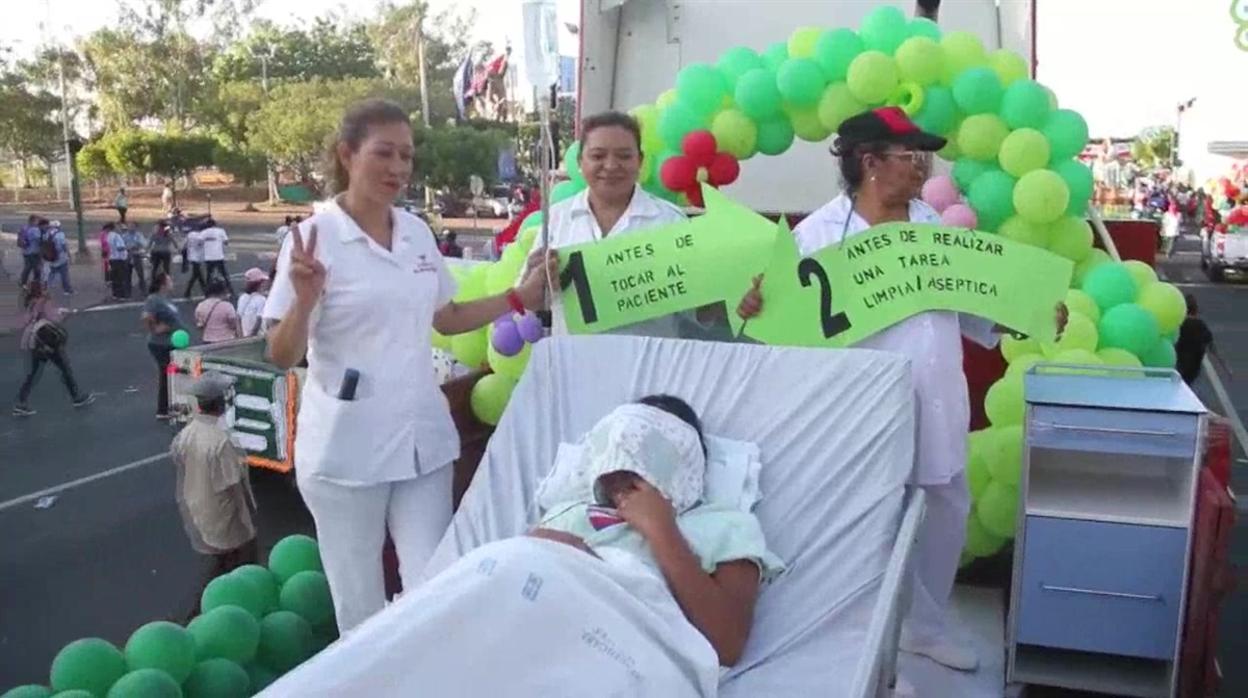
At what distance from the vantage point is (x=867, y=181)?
12.5ft

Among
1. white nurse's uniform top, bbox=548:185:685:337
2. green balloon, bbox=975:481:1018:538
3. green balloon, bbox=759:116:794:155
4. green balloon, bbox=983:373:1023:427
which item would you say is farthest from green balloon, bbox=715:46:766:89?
green balloon, bbox=975:481:1018:538

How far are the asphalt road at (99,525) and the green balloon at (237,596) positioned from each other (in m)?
1.44

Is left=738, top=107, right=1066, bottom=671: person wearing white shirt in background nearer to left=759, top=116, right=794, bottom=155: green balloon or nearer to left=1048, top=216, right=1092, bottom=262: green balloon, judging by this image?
left=1048, top=216, right=1092, bottom=262: green balloon

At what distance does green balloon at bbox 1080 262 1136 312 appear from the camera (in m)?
4.69

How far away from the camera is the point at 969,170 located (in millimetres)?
5078

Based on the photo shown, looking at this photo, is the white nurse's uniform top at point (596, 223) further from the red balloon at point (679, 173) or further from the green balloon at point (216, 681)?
the green balloon at point (216, 681)

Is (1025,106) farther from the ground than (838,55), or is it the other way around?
(838,55)

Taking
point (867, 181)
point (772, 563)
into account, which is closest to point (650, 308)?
point (867, 181)

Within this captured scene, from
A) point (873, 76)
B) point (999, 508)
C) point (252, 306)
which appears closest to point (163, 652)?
point (999, 508)

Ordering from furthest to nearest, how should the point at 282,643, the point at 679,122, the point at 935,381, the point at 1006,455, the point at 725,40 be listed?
the point at 725,40 → the point at 679,122 → the point at 1006,455 → the point at 282,643 → the point at 935,381

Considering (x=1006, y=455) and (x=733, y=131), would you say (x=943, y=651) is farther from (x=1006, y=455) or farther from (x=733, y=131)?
(x=733, y=131)

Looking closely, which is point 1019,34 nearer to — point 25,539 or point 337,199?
point 337,199

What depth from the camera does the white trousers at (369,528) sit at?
3.38 meters

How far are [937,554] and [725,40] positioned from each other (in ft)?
13.2
